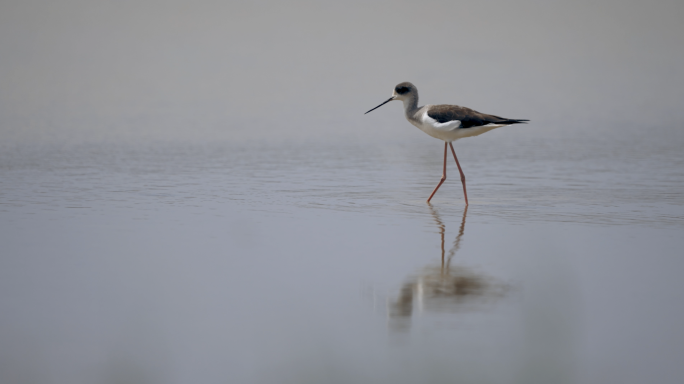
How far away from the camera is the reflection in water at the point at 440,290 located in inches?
137

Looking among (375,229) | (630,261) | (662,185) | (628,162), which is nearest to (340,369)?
(630,261)

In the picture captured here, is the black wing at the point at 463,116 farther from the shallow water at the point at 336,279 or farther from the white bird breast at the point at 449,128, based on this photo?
the shallow water at the point at 336,279

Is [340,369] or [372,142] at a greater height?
[372,142]

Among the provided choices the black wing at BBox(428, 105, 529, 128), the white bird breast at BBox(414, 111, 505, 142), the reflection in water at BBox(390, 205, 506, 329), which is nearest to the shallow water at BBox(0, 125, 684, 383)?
the reflection in water at BBox(390, 205, 506, 329)

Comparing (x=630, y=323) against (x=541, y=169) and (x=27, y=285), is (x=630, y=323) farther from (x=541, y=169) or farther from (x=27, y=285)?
(x=541, y=169)

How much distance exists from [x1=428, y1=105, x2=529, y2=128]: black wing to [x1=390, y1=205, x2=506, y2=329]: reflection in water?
316 centimetres

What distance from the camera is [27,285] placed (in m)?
3.87

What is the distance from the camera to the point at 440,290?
12.4ft

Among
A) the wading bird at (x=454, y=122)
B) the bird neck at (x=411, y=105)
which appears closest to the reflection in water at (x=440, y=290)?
the wading bird at (x=454, y=122)

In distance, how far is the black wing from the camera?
23.8 ft

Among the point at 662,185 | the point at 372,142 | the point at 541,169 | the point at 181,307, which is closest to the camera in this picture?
the point at 181,307

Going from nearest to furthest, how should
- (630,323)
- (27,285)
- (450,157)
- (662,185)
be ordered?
1. (630,323)
2. (27,285)
3. (662,185)
4. (450,157)

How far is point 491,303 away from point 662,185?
4725 mm

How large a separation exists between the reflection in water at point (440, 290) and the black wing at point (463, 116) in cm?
316
